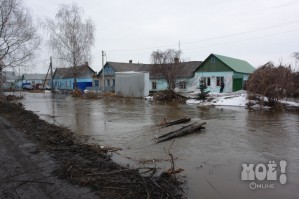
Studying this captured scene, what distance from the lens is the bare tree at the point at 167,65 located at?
34.3 metres

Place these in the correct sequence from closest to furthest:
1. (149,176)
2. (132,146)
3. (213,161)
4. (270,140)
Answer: (149,176), (213,161), (132,146), (270,140)

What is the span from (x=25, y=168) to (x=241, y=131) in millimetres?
8267

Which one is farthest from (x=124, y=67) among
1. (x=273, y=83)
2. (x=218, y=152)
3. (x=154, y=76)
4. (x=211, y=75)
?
(x=218, y=152)

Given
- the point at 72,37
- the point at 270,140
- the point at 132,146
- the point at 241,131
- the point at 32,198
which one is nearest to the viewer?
the point at 32,198

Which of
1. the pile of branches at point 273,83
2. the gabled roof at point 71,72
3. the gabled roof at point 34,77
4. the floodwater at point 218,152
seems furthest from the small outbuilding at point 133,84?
the gabled roof at point 34,77

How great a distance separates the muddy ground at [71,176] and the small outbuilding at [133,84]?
26449mm

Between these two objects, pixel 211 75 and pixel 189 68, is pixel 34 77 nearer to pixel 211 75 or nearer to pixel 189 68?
pixel 189 68

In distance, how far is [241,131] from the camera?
11.4 m

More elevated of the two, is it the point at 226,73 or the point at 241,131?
the point at 226,73

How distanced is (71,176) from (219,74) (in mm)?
34137

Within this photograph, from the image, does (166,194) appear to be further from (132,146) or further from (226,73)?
(226,73)

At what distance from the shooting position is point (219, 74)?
37500mm

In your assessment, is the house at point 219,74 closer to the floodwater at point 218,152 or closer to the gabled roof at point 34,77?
the floodwater at point 218,152

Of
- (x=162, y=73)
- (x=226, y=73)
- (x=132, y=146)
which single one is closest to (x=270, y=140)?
(x=132, y=146)
